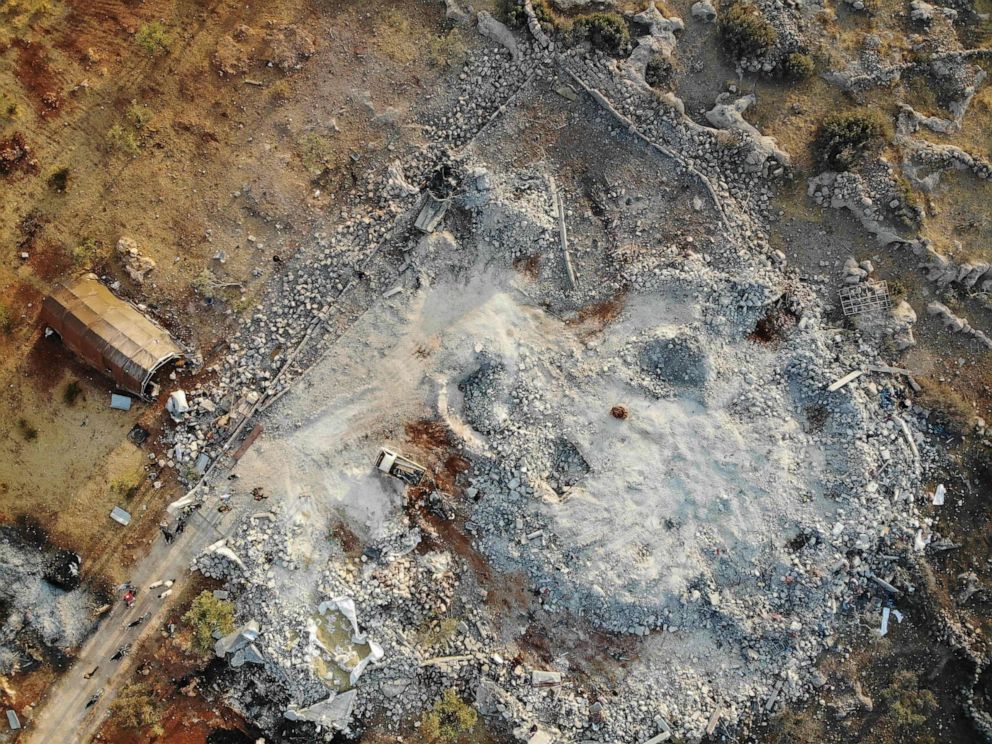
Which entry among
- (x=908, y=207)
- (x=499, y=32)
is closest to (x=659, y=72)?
(x=499, y=32)

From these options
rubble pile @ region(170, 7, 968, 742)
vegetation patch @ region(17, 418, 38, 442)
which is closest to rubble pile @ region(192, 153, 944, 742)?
Result: rubble pile @ region(170, 7, 968, 742)

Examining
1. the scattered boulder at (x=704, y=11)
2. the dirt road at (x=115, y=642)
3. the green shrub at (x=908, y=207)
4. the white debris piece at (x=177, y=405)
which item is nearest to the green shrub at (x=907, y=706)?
the green shrub at (x=908, y=207)

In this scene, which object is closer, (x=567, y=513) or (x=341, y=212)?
(x=567, y=513)

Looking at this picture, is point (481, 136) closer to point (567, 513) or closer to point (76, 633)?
point (567, 513)

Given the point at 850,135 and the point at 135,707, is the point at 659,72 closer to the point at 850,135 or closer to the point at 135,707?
the point at 850,135

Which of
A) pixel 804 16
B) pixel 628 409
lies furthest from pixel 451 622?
pixel 804 16

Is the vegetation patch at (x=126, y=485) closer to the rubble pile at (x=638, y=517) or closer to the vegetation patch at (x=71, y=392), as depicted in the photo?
the vegetation patch at (x=71, y=392)
